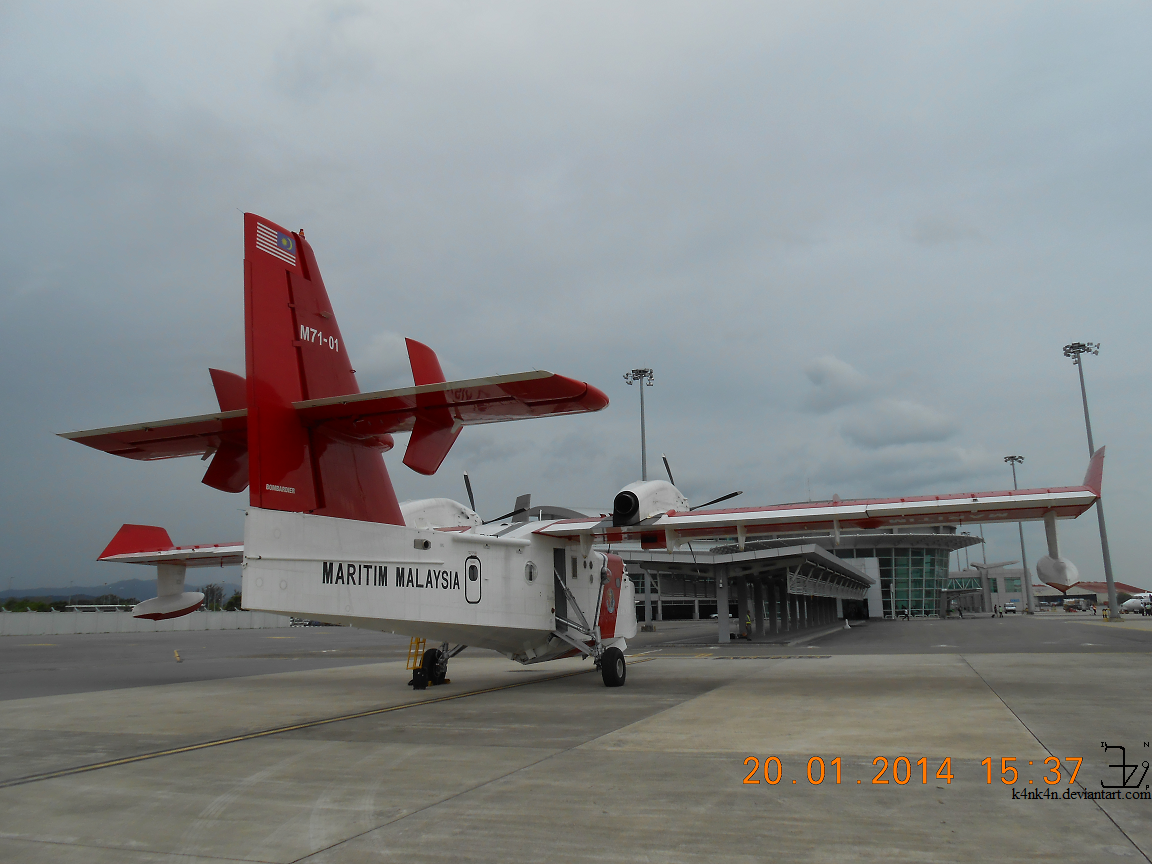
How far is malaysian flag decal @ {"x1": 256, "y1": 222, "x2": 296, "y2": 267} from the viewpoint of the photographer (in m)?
9.11

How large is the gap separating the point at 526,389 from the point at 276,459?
3.46m

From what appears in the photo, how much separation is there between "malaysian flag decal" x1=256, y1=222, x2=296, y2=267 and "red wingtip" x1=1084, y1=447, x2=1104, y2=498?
13821 millimetres

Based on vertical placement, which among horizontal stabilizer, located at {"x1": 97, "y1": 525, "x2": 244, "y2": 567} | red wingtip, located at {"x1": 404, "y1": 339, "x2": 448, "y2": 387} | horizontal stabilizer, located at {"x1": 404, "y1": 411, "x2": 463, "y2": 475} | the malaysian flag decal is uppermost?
the malaysian flag decal

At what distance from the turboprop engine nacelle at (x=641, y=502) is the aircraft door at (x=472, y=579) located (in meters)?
2.95

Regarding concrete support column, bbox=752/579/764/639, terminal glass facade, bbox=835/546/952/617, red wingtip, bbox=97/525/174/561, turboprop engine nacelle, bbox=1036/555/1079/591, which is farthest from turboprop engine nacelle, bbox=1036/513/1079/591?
terminal glass facade, bbox=835/546/952/617

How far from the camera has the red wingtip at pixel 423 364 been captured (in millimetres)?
8047

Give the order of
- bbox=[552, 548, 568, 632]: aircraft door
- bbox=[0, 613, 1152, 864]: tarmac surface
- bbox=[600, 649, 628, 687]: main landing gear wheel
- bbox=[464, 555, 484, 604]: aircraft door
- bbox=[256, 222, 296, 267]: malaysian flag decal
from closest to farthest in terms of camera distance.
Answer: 1. bbox=[0, 613, 1152, 864]: tarmac surface
2. bbox=[256, 222, 296, 267]: malaysian flag decal
3. bbox=[464, 555, 484, 604]: aircraft door
4. bbox=[600, 649, 628, 687]: main landing gear wheel
5. bbox=[552, 548, 568, 632]: aircraft door

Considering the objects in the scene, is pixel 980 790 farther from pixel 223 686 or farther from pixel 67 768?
pixel 223 686

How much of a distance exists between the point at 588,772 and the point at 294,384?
18.8ft

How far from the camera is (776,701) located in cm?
1211

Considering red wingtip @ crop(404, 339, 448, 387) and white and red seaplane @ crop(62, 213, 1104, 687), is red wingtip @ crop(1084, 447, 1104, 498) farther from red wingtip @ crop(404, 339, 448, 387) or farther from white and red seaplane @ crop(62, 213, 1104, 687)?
red wingtip @ crop(404, 339, 448, 387)

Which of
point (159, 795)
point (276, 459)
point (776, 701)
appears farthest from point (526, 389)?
point (776, 701)

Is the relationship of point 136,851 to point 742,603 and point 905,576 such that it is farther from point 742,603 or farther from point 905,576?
point 905,576

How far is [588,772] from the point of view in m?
7.11
